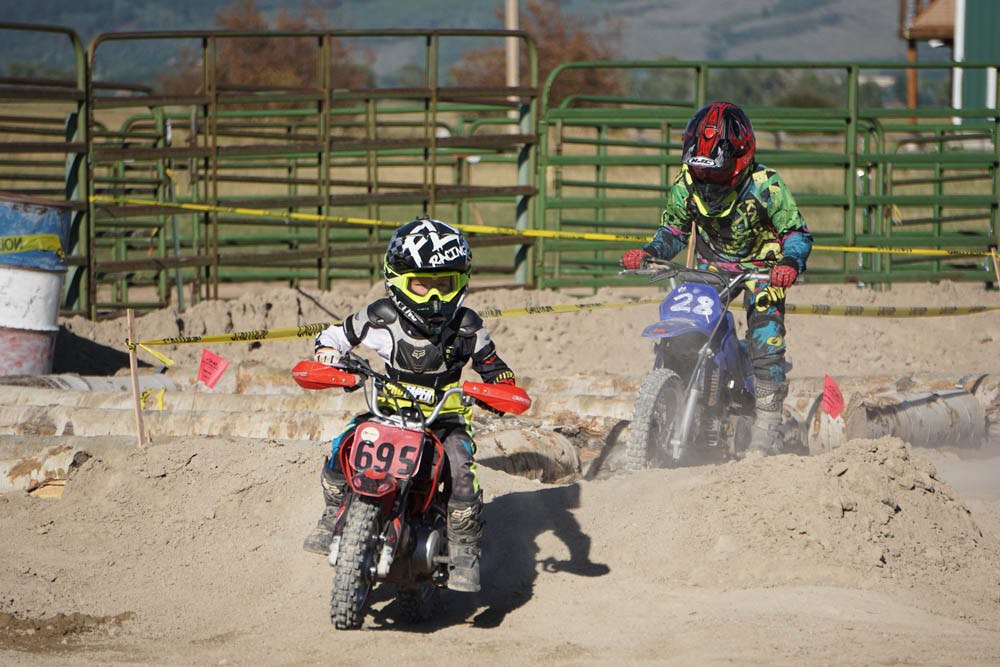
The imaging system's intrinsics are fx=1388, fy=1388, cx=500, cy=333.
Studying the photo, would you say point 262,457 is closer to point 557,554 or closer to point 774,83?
point 557,554

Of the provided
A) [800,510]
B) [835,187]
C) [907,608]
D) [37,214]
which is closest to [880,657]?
[907,608]

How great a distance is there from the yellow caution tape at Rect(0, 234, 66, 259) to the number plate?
539 cm

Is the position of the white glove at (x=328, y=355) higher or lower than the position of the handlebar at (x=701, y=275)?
lower

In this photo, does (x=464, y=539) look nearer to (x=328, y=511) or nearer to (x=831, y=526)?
(x=328, y=511)

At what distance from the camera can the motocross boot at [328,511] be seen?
5.52 m

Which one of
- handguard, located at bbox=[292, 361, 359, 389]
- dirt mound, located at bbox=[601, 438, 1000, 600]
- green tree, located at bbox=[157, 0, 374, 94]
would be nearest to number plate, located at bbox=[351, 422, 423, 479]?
handguard, located at bbox=[292, 361, 359, 389]

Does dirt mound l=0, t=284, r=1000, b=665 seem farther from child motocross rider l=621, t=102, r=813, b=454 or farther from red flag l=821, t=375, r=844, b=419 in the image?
child motocross rider l=621, t=102, r=813, b=454

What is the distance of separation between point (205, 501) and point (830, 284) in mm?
9299

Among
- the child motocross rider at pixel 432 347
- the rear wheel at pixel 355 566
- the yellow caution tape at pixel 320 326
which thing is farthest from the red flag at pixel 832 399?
the rear wheel at pixel 355 566

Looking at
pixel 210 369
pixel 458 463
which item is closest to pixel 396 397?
pixel 458 463

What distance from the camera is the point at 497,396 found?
17.8 feet

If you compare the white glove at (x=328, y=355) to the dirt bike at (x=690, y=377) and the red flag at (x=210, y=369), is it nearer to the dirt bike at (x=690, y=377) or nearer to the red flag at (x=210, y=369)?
the dirt bike at (x=690, y=377)

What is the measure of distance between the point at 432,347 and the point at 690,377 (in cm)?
240

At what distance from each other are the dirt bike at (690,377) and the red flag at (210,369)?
95.5 inches
